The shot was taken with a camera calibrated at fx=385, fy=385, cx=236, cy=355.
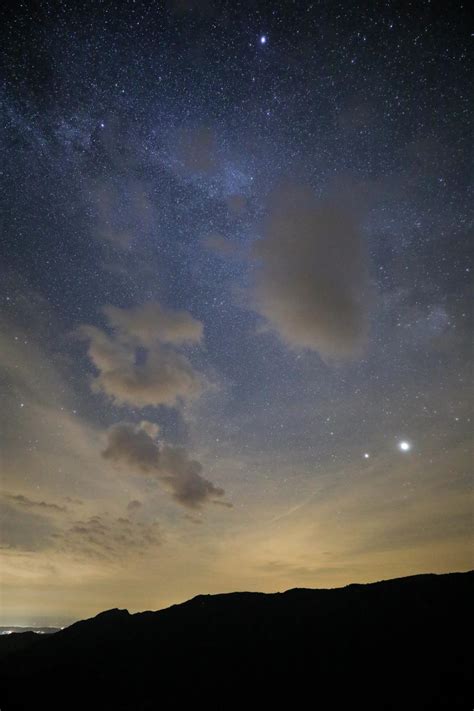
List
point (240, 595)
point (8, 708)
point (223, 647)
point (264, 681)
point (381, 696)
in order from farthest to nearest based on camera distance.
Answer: point (240, 595), point (223, 647), point (8, 708), point (264, 681), point (381, 696)

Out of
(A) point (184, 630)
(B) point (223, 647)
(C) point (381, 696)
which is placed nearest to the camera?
(C) point (381, 696)

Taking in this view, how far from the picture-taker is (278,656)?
111 feet

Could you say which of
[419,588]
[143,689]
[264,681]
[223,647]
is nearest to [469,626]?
[419,588]

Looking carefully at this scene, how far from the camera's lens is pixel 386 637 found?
3138cm

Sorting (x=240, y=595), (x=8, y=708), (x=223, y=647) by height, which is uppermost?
(x=240, y=595)

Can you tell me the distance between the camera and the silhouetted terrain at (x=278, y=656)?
27719mm

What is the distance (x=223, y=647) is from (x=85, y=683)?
507 inches

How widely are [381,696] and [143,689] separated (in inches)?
783

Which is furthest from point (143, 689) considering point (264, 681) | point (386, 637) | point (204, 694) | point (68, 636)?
point (386, 637)

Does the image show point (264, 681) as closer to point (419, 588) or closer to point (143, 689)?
point (143, 689)

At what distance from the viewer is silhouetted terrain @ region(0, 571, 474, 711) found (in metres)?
27.7

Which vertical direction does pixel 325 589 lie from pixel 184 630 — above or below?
above

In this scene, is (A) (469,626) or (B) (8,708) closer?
(A) (469,626)

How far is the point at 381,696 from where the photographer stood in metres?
26.6
